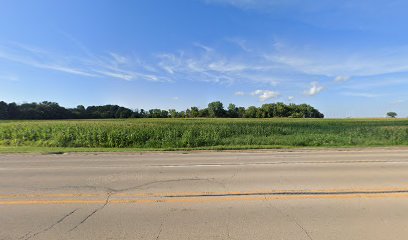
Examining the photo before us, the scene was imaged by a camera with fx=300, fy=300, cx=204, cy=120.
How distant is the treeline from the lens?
297ft

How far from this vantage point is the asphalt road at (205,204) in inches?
170

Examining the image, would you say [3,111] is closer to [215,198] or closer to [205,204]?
[215,198]

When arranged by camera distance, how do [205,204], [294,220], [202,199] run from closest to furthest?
[294,220], [205,204], [202,199]

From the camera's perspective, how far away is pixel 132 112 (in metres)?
108

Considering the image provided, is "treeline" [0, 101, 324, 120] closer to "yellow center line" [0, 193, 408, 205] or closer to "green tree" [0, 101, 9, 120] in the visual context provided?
"green tree" [0, 101, 9, 120]

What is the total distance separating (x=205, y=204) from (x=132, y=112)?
10602 centimetres

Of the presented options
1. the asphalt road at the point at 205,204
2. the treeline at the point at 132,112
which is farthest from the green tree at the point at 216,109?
the asphalt road at the point at 205,204

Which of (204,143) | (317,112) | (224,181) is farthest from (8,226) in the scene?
(317,112)


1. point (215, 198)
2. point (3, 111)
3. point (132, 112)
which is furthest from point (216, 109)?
point (215, 198)

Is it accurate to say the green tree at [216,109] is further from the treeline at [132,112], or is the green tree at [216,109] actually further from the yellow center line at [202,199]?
the yellow center line at [202,199]

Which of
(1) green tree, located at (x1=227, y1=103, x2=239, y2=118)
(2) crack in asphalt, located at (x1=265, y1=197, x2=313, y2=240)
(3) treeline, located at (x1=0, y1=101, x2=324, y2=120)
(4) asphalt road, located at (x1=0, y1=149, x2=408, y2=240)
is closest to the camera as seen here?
(2) crack in asphalt, located at (x1=265, y1=197, x2=313, y2=240)

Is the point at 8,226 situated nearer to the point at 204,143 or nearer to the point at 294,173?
the point at 294,173

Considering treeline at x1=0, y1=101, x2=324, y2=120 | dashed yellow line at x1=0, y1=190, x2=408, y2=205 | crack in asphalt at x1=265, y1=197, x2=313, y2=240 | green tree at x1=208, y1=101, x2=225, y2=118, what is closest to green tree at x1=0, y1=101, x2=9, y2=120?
treeline at x1=0, y1=101, x2=324, y2=120

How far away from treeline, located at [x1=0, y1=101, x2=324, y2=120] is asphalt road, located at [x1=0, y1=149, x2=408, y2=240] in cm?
9461
